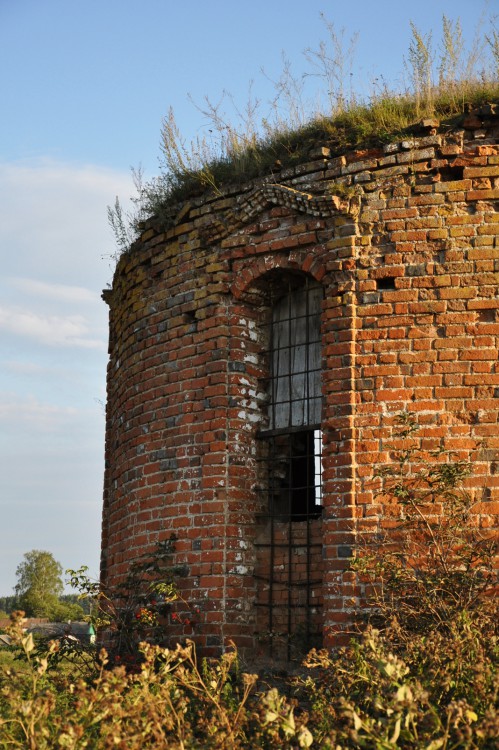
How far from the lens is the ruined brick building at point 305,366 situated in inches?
259

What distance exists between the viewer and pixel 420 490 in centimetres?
645

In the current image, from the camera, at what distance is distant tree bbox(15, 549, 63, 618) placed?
3812 centimetres

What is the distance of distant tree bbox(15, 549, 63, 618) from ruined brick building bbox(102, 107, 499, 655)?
101 ft

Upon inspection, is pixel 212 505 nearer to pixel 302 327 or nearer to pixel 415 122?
pixel 302 327

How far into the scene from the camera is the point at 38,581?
42500mm

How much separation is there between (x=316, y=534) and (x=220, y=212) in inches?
111

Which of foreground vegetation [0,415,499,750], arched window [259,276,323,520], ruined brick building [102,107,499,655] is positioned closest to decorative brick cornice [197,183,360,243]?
ruined brick building [102,107,499,655]

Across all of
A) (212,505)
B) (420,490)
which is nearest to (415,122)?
(420,490)

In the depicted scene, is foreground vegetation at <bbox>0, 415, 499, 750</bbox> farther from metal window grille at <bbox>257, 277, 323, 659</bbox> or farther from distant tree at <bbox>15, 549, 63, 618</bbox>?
distant tree at <bbox>15, 549, 63, 618</bbox>

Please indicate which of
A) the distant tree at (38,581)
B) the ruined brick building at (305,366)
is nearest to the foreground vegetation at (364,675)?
the ruined brick building at (305,366)

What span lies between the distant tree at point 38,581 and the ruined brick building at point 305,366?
101ft

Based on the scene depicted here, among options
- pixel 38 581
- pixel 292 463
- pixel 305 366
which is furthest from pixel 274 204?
pixel 38 581

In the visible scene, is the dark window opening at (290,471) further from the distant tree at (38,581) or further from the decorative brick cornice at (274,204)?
the distant tree at (38,581)

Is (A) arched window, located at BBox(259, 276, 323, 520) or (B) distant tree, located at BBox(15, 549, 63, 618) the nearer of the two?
(A) arched window, located at BBox(259, 276, 323, 520)
